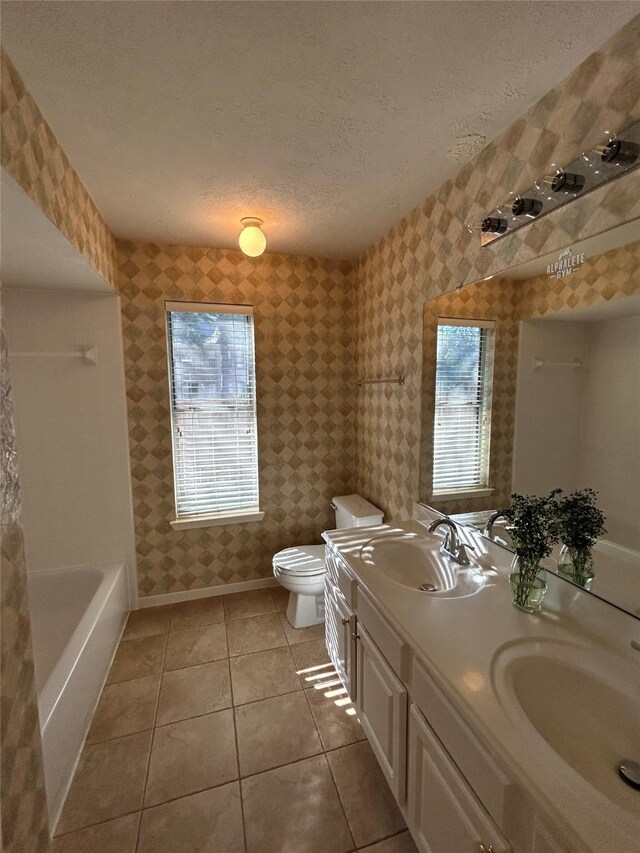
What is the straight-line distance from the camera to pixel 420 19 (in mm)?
1008

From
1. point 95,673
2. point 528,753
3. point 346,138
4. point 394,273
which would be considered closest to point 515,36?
point 346,138

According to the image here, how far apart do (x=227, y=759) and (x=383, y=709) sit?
0.78m

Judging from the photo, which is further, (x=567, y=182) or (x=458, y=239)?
(x=458, y=239)

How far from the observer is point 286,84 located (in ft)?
3.97

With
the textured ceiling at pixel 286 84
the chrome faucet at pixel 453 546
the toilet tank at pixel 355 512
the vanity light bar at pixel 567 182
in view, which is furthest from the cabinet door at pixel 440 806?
the textured ceiling at pixel 286 84

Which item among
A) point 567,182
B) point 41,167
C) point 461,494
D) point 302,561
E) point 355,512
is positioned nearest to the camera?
point 567,182

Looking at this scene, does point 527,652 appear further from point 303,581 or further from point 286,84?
point 286,84

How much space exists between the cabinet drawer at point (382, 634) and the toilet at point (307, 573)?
80 centimetres

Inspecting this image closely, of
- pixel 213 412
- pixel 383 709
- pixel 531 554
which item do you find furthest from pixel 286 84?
pixel 383 709

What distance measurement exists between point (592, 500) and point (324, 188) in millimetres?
1756

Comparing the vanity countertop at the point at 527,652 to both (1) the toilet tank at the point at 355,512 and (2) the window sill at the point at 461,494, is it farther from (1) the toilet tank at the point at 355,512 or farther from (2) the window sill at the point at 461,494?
(1) the toilet tank at the point at 355,512

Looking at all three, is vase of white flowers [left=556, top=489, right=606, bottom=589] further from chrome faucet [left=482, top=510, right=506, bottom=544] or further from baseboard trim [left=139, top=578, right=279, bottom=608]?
baseboard trim [left=139, top=578, right=279, bottom=608]

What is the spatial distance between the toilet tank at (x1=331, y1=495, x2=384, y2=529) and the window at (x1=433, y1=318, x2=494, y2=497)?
0.60 metres

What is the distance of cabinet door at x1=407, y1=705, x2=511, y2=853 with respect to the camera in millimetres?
856
